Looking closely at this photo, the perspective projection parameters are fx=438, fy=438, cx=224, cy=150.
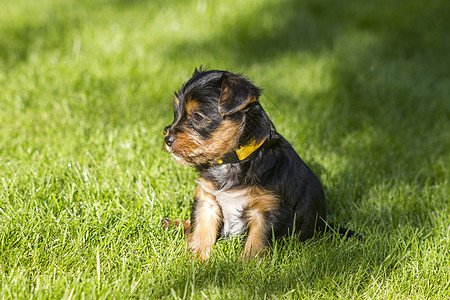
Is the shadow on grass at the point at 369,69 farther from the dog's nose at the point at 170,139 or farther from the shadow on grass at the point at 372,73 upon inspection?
the dog's nose at the point at 170,139

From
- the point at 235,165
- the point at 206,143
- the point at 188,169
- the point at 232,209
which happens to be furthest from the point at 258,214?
the point at 188,169

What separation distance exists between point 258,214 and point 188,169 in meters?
1.24

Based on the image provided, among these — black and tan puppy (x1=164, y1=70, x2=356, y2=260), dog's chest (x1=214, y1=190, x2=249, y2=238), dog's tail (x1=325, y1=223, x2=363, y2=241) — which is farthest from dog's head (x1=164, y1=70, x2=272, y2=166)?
dog's tail (x1=325, y1=223, x2=363, y2=241)

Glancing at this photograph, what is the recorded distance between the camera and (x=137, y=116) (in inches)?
190

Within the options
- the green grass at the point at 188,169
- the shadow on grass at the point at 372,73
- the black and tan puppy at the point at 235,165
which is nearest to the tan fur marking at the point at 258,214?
the black and tan puppy at the point at 235,165

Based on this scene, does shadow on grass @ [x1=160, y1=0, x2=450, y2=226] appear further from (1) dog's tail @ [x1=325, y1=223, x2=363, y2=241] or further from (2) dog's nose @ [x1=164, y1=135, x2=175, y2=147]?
(2) dog's nose @ [x1=164, y1=135, x2=175, y2=147]

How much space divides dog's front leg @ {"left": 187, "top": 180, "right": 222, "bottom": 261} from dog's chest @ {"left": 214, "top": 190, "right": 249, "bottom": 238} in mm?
55

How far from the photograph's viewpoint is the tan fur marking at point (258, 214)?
2.77m

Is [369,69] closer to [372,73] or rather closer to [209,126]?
[372,73]

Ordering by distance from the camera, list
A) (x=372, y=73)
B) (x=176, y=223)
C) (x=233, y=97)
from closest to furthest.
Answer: (x=233, y=97), (x=176, y=223), (x=372, y=73)

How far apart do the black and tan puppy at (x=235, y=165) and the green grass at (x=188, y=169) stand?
169 millimetres

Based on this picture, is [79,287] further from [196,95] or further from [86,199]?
[196,95]

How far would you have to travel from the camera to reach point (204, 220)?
2.97 meters

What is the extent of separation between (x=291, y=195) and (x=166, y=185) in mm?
1182
